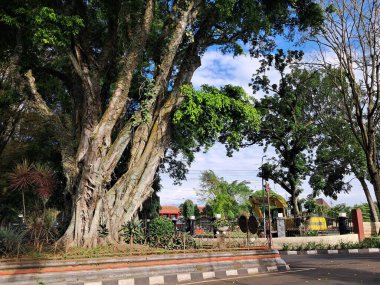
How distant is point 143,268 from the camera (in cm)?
880

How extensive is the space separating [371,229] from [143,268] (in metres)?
16.9

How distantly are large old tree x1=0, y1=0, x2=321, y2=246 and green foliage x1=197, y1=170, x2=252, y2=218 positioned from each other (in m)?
32.5

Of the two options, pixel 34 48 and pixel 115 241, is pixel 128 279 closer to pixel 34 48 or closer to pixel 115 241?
pixel 115 241

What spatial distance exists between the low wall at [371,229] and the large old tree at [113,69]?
477 inches

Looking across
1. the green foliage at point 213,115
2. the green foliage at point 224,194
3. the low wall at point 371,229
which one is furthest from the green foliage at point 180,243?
the green foliage at point 224,194

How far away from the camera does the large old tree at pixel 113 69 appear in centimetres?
1077

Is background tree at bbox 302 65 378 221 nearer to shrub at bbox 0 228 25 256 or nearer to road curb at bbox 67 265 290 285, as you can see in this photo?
road curb at bbox 67 265 290 285

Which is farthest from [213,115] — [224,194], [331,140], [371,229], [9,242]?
[224,194]

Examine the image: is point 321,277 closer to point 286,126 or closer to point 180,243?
point 180,243

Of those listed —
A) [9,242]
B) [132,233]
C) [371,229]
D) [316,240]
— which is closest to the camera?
[9,242]

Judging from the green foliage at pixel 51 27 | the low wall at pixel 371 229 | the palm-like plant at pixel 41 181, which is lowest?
the low wall at pixel 371 229

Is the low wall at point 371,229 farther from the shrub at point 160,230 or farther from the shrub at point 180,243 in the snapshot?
the shrub at point 180,243

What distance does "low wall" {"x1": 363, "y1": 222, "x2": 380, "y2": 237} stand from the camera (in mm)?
20922

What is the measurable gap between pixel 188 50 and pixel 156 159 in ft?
14.7
